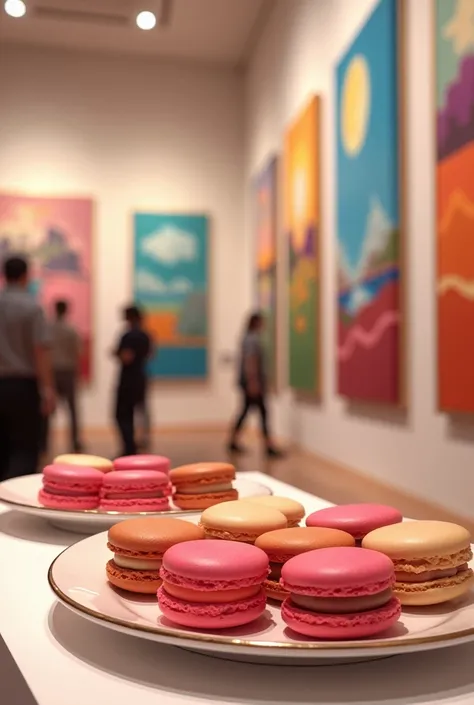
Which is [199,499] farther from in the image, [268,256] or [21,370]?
[268,256]

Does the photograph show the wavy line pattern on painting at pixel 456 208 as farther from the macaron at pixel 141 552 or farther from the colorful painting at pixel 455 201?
the macaron at pixel 141 552

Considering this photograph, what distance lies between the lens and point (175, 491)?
1.18 meters

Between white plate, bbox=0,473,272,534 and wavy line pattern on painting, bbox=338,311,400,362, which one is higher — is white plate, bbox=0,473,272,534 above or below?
below

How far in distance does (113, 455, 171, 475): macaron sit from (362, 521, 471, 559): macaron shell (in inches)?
21.0

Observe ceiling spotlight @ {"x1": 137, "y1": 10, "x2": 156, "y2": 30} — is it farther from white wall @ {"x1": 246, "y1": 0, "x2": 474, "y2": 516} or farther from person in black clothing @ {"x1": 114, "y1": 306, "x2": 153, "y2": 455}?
person in black clothing @ {"x1": 114, "y1": 306, "x2": 153, "y2": 455}

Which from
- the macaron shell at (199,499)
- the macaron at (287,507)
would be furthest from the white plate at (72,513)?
the macaron at (287,507)

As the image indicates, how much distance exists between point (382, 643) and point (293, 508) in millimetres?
364

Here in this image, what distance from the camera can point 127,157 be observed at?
381 inches

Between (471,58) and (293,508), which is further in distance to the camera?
(471,58)

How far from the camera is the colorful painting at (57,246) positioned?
9328 mm

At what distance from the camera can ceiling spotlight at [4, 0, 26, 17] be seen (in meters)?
7.66

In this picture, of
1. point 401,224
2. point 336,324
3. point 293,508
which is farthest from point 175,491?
point 336,324

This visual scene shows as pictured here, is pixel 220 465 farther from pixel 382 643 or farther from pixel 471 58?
pixel 471 58

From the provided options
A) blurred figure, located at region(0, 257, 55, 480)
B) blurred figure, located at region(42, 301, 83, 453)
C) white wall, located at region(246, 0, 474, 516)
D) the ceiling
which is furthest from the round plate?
the ceiling
